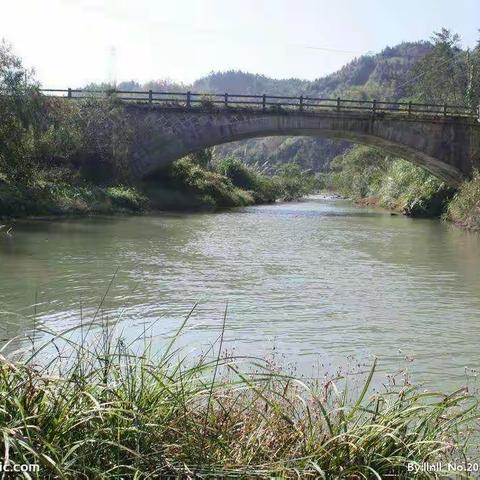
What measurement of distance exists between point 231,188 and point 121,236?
27.0 meters

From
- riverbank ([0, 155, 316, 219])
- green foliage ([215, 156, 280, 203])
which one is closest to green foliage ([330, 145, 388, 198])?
riverbank ([0, 155, 316, 219])

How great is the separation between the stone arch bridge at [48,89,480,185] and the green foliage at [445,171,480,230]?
5159 mm

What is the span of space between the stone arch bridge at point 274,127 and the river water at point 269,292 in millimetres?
13647

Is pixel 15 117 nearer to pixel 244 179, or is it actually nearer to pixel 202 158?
pixel 202 158

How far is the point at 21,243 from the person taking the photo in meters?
14.6

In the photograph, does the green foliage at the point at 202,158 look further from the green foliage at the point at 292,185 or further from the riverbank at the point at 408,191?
the riverbank at the point at 408,191

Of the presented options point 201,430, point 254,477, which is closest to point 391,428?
point 254,477

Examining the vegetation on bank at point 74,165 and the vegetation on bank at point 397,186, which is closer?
the vegetation on bank at point 74,165

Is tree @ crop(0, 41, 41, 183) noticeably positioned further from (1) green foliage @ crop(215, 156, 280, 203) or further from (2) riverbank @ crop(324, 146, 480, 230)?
(1) green foliage @ crop(215, 156, 280, 203)

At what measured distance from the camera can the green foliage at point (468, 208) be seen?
A: 2323cm

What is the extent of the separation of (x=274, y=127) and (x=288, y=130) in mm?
758

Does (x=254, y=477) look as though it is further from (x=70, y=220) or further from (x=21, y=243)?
(x=70, y=220)

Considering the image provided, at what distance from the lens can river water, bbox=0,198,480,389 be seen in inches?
262

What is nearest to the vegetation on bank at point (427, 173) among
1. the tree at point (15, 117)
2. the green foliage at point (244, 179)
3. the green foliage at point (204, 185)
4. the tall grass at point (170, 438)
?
the green foliage at point (244, 179)
